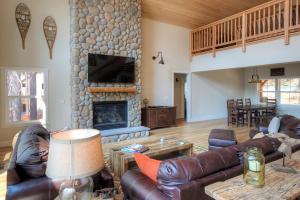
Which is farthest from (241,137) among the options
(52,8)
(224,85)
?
(52,8)

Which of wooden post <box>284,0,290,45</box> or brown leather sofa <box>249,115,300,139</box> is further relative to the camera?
wooden post <box>284,0,290,45</box>

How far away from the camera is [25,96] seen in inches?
213

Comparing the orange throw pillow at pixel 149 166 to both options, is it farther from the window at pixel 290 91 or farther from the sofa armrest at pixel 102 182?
the window at pixel 290 91

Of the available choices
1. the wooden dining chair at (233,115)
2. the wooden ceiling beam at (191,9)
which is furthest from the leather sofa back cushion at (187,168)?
the wooden dining chair at (233,115)

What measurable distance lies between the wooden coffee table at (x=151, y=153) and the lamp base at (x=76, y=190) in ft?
5.16

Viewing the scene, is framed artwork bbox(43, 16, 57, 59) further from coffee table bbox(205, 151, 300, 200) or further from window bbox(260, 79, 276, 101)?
window bbox(260, 79, 276, 101)

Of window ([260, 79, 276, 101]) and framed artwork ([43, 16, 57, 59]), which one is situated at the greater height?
framed artwork ([43, 16, 57, 59])

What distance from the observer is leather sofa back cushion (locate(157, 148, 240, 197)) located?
5.11 ft

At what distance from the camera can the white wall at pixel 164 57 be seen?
7461mm

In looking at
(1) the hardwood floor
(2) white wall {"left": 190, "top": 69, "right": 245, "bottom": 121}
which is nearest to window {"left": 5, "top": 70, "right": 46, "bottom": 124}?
(1) the hardwood floor

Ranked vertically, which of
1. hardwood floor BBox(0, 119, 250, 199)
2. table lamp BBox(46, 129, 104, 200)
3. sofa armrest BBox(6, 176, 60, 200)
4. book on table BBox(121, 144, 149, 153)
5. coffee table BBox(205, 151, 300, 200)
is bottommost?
hardwood floor BBox(0, 119, 250, 199)

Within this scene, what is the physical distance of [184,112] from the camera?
964 centimetres

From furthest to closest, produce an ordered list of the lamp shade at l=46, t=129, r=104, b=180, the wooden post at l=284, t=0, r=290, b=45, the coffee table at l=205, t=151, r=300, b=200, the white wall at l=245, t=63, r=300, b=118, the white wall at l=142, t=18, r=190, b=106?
the white wall at l=245, t=63, r=300, b=118
the white wall at l=142, t=18, r=190, b=106
the wooden post at l=284, t=0, r=290, b=45
the coffee table at l=205, t=151, r=300, b=200
the lamp shade at l=46, t=129, r=104, b=180

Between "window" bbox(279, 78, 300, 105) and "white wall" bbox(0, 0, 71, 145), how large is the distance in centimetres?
923
